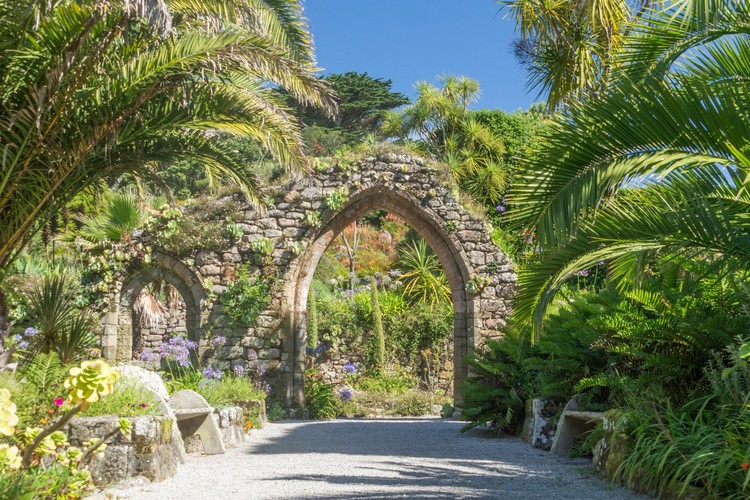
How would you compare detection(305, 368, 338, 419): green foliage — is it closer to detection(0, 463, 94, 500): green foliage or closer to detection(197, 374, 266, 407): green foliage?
detection(197, 374, 266, 407): green foliage

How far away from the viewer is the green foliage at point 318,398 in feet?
40.9

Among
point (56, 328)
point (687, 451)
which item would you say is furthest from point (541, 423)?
point (56, 328)

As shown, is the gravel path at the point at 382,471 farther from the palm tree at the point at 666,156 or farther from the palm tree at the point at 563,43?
the palm tree at the point at 563,43

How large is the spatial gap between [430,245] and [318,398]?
3113 mm

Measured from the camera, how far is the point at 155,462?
5180 millimetres

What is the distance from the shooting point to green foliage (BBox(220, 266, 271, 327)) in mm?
11773

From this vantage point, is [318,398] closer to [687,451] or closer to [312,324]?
[312,324]

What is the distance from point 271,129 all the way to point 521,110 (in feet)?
48.4

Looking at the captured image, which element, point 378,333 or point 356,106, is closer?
point 378,333

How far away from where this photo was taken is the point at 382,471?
5.83 m

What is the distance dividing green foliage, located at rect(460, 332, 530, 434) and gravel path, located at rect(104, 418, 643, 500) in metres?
0.26

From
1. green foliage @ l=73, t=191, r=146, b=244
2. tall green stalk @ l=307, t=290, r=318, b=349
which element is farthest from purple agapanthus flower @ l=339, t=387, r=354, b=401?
green foliage @ l=73, t=191, r=146, b=244

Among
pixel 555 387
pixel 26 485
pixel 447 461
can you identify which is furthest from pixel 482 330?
pixel 26 485

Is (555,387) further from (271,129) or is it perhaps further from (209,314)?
(209,314)
